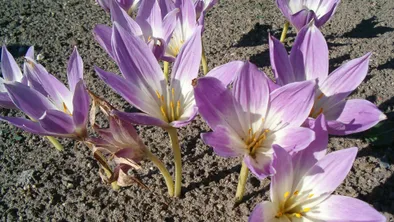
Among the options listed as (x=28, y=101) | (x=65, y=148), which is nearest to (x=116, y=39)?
(x=28, y=101)

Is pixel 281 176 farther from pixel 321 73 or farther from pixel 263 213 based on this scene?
pixel 321 73

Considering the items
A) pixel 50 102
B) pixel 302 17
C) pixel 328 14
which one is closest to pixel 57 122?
pixel 50 102

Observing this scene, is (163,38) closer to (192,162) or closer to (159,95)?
(159,95)

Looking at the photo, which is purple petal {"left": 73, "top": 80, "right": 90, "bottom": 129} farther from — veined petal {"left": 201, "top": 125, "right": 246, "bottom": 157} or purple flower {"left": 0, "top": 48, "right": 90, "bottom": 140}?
veined petal {"left": 201, "top": 125, "right": 246, "bottom": 157}

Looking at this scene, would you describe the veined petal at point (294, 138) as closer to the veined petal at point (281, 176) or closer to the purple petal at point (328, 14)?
the veined petal at point (281, 176)

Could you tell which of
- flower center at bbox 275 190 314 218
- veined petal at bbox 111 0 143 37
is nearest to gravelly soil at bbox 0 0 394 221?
flower center at bbox 275 190 314 218

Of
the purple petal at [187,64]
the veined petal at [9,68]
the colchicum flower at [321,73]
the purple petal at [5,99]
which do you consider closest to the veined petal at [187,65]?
the purple petal at [187,64]
